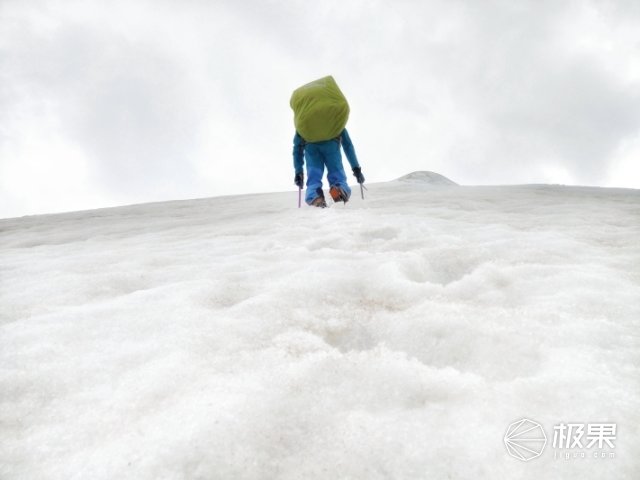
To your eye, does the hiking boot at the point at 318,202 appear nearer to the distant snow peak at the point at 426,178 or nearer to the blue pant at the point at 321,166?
the blue pant at the point at 321,166

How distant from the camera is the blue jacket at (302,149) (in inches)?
285

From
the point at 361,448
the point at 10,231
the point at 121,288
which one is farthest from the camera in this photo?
the point at 10,231

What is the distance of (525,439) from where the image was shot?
4.84ft

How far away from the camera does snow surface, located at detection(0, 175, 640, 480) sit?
1.45 meters

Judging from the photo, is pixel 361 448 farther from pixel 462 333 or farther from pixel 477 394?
pixel 462 333

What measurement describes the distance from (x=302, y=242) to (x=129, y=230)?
2.90 meters

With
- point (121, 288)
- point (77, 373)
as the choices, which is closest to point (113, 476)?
point (77, 373)

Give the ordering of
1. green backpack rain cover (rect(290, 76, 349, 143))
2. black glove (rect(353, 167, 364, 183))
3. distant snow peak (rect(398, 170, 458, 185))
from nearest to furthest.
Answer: green backpack rain cover (rect(290, 76, 349, 143)) < black glove (rect(353, 167, 364, 183)) < distant snow peak (rect(398, 170, 458, 185))

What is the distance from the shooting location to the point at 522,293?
271 centimetres

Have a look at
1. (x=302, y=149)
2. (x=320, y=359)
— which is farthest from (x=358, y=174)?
(x=320, y=359)

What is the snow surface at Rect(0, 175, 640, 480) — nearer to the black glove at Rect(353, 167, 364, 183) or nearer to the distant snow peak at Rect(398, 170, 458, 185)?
the black glove at Rect(353, 167, 364, 183)

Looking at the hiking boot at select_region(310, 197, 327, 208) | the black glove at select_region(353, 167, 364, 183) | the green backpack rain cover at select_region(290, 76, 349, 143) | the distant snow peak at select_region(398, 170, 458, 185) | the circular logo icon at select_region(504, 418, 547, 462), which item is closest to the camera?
the circular logo icon at select_region(504, 418, 547, 462)

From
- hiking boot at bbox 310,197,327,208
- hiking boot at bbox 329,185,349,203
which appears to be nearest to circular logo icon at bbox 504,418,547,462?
hiking boot at bbox 310,197,327,208

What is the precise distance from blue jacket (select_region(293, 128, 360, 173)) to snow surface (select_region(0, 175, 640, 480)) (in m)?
3.70
